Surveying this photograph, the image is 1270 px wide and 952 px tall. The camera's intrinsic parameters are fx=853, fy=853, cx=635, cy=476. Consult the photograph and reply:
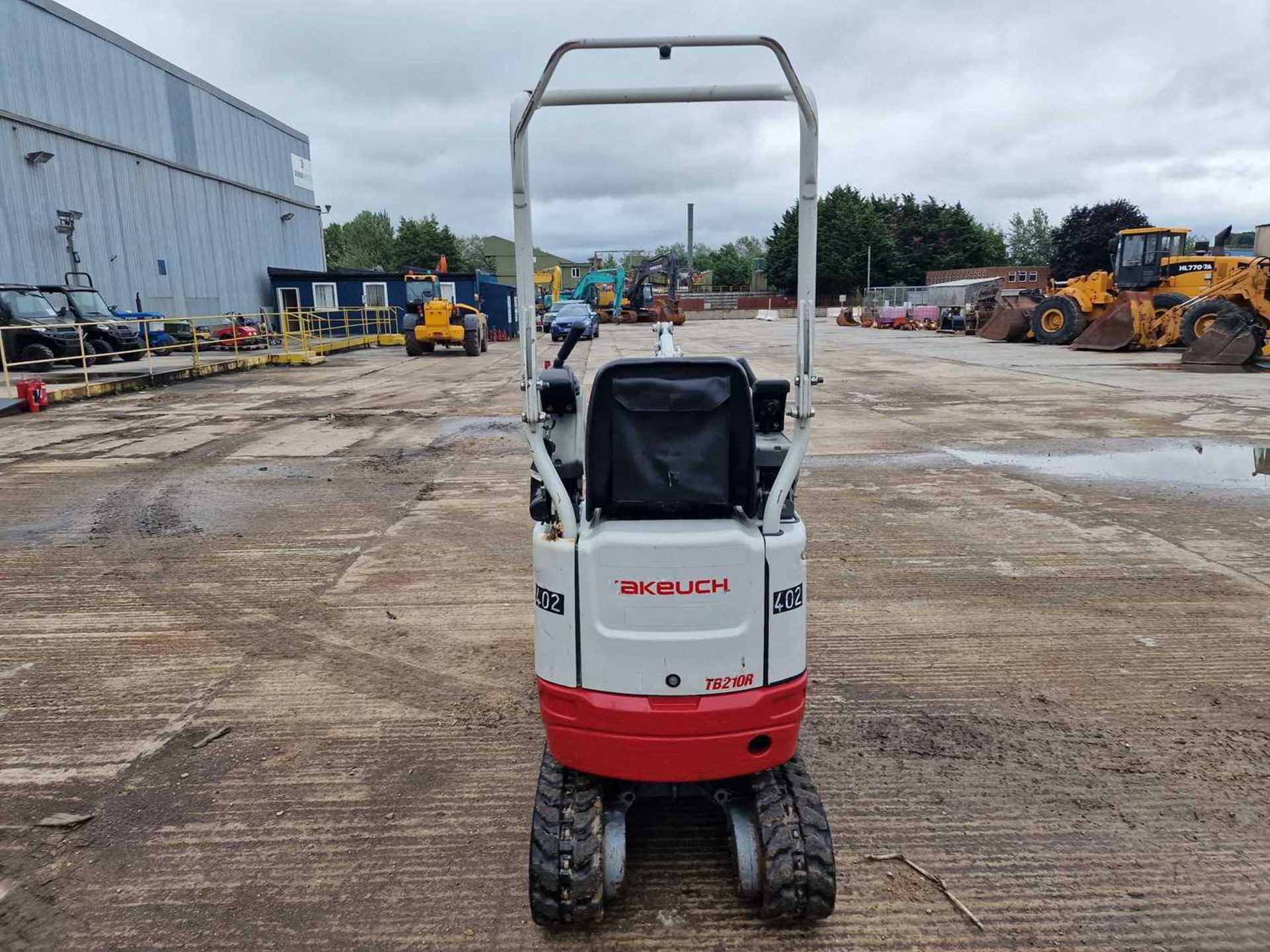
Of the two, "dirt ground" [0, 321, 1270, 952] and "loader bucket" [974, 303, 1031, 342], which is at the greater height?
"loader bucket" [974, 303, 1031, 342]

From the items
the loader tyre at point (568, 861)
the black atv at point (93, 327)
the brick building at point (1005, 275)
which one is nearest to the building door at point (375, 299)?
the black atv at point (93, 327)

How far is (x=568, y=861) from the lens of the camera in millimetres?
2580

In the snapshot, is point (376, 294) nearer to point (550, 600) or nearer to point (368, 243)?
point (550, 600)

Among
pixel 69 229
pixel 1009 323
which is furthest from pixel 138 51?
pixel 1009 323

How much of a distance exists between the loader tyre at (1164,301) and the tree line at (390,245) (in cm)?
6392

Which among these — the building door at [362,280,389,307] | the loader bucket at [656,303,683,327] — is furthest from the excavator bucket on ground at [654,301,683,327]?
the building door at [362,280,389,307]

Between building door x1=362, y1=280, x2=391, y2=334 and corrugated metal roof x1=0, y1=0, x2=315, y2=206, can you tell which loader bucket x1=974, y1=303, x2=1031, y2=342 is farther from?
corrugated metal roof x1=0, y1=0, x2=315, y2=206

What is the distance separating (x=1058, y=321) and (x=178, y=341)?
28.7 metres

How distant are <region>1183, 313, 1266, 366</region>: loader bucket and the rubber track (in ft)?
66.8

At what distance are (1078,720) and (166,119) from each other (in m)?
36.1

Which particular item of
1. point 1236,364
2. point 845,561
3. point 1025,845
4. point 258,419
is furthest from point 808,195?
point 1236,364

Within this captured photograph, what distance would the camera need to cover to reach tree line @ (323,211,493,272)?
8331 cm

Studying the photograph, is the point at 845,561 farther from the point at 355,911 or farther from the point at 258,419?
the point at 258,419

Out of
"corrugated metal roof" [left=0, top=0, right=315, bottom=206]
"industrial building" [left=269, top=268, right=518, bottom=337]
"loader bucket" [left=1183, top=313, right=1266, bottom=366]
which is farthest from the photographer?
"industrial building" [left=269, top=268, right=518, bottom=337]
